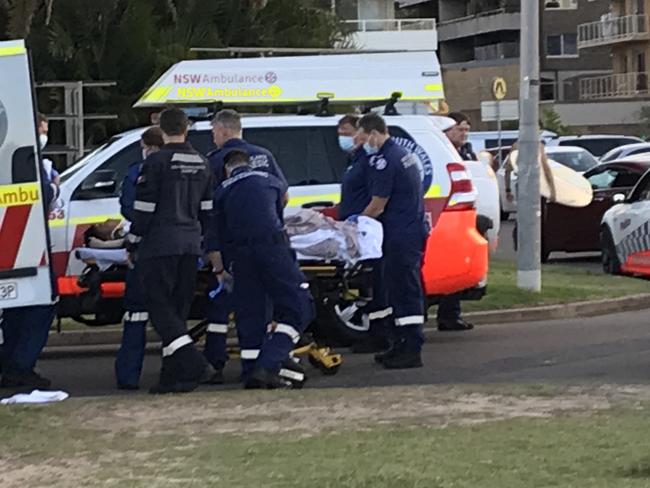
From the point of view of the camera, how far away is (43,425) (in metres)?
9.06

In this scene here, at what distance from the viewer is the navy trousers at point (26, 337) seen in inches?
443

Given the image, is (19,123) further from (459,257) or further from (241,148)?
(459,257)

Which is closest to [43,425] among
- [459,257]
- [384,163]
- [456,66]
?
[384,163]

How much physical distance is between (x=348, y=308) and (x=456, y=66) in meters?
66.5

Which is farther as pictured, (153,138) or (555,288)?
(555,288)

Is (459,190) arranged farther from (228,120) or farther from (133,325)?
(133,325)

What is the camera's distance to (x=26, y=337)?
11.3 meters

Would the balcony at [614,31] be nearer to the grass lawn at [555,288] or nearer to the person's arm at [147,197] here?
the grass lawn at [555,288]

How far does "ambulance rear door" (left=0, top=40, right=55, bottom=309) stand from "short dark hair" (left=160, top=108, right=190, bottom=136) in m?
1.01

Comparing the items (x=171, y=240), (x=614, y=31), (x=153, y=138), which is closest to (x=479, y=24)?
(x=614, y=31)

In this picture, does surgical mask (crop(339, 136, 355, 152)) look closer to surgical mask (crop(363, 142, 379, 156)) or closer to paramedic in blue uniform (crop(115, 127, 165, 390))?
surgical mask (crop(363, 142, 379, 156))

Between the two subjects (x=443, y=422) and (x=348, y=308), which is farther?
(x=348, y=308)

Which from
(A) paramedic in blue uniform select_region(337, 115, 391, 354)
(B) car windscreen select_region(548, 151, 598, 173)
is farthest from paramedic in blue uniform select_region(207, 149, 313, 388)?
(B) car windscreen select_region(548, 151, 598, 173)

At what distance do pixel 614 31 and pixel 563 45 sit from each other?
10.4 meters
